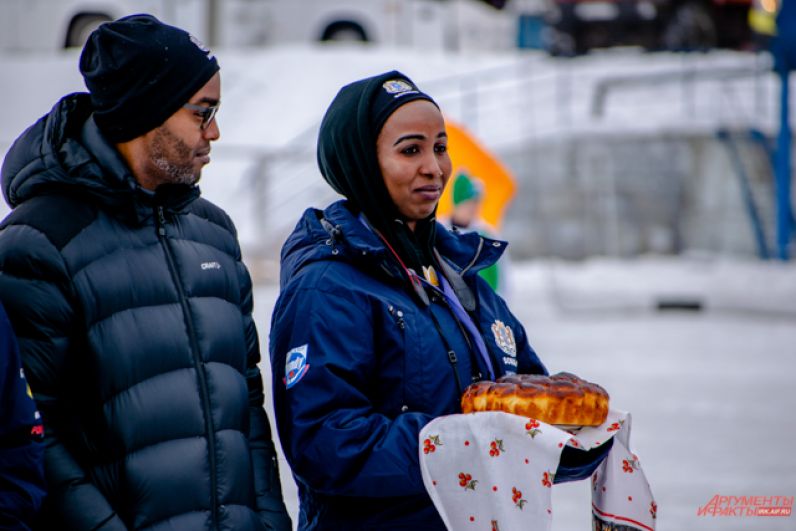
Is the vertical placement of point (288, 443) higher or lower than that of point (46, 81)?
higher

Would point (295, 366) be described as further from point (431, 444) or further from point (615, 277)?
point (615, 277)

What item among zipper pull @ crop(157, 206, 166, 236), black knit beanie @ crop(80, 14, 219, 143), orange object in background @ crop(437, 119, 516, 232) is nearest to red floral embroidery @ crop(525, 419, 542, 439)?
zipper pull @ crop(157, 206, 166, 236)

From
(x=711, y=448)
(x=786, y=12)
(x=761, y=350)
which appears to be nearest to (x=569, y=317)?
(x=761, y=350)

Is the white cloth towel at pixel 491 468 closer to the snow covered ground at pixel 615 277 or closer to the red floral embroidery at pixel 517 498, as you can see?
the red floral embroidery at pixel 517 498

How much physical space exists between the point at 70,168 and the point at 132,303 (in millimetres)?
295

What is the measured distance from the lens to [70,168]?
8.08ft

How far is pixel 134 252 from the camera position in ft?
8.28

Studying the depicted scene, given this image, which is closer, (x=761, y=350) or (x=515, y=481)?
(x=515, y=481)

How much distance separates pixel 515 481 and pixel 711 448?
557 centimetres

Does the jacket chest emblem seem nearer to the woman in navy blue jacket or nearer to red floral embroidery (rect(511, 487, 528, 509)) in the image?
the woman in navy blue jacket

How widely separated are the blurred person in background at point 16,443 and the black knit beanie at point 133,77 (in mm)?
546

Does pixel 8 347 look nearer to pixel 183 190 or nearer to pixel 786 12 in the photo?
pixel 183 190

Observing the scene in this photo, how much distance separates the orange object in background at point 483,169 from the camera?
977cm

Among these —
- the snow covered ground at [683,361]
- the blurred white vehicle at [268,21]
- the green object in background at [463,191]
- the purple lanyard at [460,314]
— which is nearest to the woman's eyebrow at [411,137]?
the purple lanyard at [460,314]
